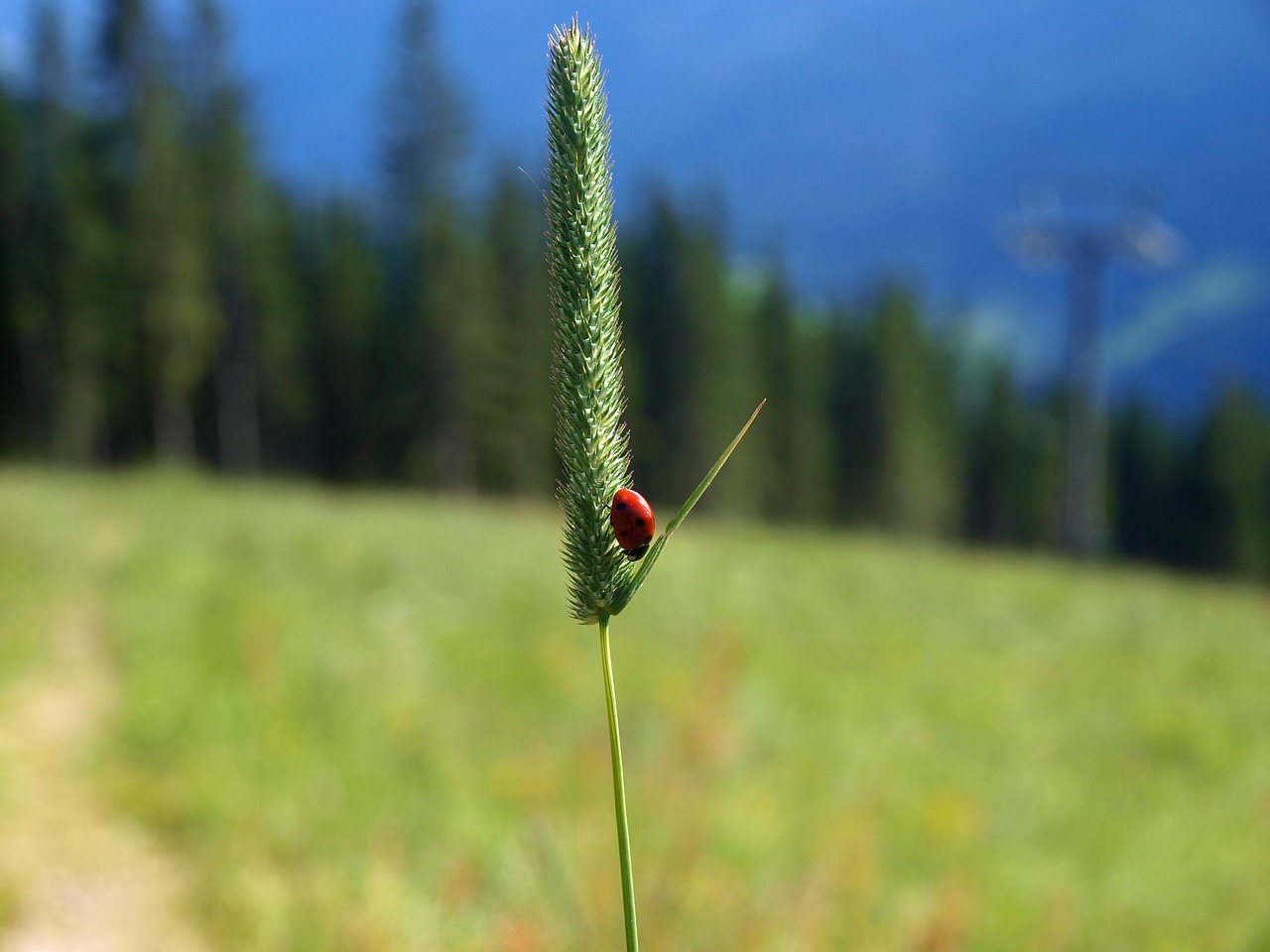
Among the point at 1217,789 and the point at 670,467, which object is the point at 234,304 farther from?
the point at 1217,789

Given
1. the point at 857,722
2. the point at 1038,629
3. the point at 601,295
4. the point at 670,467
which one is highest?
the point at 601,295

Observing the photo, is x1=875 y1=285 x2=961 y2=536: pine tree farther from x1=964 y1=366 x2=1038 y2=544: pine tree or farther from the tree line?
x1=964 y1=366 x2=1038 y2=544: pine tree

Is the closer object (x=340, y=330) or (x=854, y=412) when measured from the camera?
(x=340, y=330)

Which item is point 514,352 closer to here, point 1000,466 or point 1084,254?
point 1084,254

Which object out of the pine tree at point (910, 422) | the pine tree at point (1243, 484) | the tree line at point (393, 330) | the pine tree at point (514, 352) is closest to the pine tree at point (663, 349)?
the tree line at point (393, 330)

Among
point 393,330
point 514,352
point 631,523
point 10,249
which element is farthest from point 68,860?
point 393,330

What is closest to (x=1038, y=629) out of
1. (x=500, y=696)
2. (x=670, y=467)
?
(x=500, y=696)
